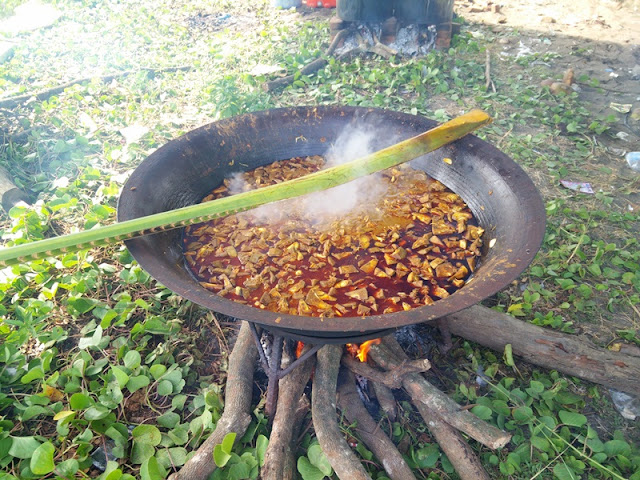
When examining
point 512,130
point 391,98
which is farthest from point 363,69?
point 512,130

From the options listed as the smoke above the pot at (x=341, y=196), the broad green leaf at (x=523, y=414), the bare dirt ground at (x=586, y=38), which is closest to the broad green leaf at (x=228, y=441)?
the smoke above the pot at (x=341, y=196)

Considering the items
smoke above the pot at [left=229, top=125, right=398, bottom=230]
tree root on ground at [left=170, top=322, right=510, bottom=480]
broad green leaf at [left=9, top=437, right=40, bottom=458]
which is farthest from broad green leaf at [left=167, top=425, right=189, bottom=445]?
smoke above the pot at [left=229, top=125, right=398, bottom=230]

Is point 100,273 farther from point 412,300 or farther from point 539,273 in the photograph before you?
point 539,273

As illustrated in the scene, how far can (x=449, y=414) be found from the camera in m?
2.28

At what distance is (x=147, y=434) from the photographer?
2.32 m

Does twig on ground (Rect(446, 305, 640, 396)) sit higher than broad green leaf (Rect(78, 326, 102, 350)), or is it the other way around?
broad green leaf (Rect(78, 326, 102, 350))

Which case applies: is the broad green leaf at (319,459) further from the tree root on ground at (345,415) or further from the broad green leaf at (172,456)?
the broad green leaf at (172,456)

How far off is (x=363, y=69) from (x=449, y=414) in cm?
553

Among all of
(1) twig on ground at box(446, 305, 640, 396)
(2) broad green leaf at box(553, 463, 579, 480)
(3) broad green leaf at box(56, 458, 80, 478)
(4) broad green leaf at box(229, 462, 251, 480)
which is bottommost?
(2) broad green leaf at box(553, 463, 579, 480)

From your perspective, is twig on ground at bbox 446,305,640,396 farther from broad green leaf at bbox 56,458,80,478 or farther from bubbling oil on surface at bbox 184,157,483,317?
broad green leaf at bbox 56,458,80,478

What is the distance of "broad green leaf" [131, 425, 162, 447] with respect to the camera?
230cm

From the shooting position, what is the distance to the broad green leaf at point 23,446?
219cm

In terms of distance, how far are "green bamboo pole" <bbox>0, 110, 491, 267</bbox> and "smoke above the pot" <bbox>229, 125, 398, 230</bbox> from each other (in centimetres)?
43

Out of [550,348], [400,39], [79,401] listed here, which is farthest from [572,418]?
[400,39]
